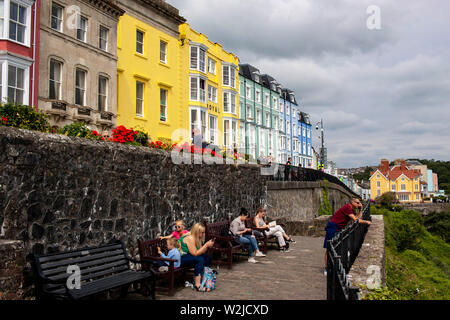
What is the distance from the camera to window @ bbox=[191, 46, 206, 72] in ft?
98.0

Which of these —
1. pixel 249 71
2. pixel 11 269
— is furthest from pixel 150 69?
pixel 249 71

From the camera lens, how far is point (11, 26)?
15.1 metres

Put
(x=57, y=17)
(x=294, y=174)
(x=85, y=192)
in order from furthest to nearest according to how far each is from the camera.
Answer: (x=294, y=174), (x=57, y=17), (x=85, y=192)

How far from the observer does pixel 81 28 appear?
18.8 metres

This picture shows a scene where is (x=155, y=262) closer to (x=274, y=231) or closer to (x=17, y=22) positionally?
(x=274, y=231)

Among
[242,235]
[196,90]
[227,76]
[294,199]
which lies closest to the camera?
[242,235]

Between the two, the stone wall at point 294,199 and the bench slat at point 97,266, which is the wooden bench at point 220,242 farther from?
the stone wall at point 294,199

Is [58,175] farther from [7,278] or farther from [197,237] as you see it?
[197,237]

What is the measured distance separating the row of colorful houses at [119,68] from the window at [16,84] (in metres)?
0.04

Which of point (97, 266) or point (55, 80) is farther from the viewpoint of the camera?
point (55, 80)

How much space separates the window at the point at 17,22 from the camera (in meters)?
15.2

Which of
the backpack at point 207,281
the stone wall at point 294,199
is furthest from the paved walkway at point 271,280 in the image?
the stone wall at point 294,199

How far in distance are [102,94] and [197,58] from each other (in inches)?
472
